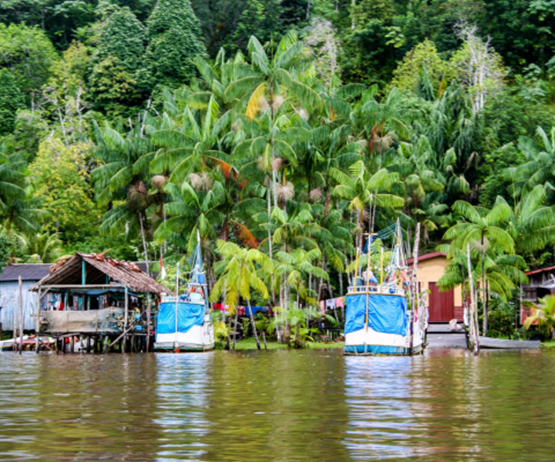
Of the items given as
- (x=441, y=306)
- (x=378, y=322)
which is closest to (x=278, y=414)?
(x=378, y=322)

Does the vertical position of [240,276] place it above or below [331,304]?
above

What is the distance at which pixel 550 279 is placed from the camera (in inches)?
1976

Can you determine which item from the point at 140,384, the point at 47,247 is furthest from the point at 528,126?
the point at 140,384

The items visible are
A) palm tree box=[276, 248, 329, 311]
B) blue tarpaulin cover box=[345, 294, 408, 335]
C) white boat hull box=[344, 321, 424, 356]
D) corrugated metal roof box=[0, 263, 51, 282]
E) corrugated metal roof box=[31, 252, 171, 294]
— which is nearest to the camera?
blue tarpaulin cover box=[345, 294, 408, 335]

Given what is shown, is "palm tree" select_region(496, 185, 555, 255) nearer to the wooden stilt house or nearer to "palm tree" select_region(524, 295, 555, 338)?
"palm tree" select_region(524, 295, 555, 338)

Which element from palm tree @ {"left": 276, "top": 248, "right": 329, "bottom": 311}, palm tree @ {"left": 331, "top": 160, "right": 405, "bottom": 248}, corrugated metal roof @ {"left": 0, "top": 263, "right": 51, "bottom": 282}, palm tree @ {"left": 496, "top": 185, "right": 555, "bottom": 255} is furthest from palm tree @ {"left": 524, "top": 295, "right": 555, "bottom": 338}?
corrugated metal roof @ {"left": 0, "top": 263, "right": 51, "bottom": 282}

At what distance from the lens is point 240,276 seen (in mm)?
46344

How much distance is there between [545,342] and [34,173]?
36.1 meters

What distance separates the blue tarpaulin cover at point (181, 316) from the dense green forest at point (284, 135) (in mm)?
2584

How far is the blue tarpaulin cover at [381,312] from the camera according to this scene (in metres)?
39.9

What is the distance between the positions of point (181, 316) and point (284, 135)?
1273 cm

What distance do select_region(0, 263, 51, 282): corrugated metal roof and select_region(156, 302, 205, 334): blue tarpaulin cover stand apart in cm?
1088

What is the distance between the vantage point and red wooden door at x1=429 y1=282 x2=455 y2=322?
61.1 m

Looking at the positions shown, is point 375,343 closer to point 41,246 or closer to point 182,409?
point 182,409
